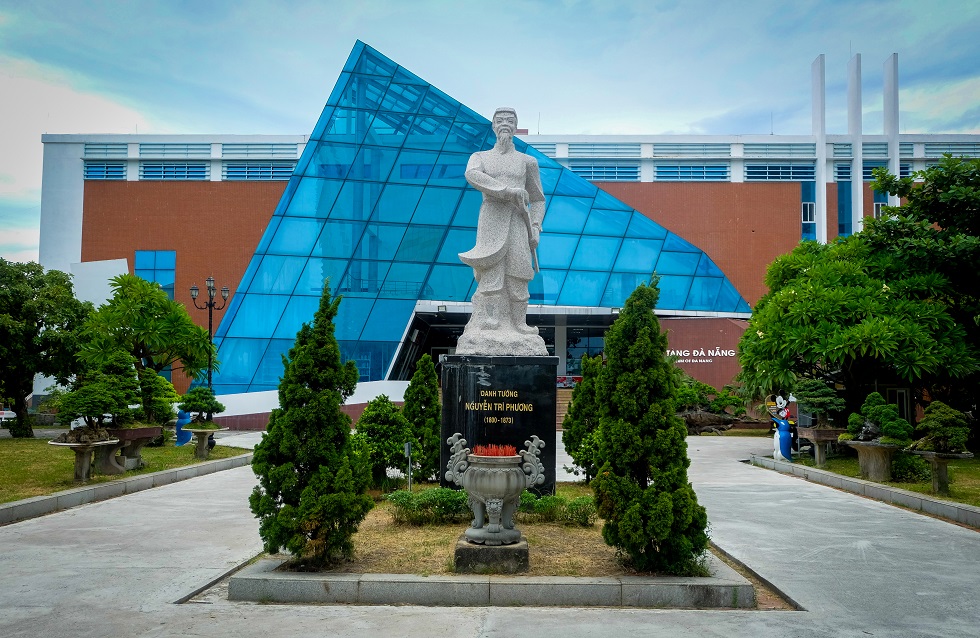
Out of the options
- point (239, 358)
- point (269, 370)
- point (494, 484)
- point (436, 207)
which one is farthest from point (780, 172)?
point (494, 484)

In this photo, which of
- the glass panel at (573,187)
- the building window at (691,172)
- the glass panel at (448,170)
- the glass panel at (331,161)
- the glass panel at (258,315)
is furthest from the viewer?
the building window at (691,172)

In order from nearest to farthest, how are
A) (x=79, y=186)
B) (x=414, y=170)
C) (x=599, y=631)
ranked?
(x=599, y=631)
(x=414, y=170)
(x=79, y=186)

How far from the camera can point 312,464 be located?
275 inches

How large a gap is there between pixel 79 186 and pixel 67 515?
36.5 metres

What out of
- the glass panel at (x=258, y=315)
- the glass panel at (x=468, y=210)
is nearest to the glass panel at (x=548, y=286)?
the glass panel at (x=468, y=210)

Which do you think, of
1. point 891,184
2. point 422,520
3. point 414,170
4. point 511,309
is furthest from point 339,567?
point 414,170

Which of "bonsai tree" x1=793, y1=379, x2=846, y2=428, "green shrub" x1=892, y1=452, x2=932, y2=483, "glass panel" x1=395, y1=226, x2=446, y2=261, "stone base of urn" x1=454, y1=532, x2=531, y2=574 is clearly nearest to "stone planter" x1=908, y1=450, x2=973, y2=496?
"green shrub" x1=892, y1=452, x2=932, y2=483

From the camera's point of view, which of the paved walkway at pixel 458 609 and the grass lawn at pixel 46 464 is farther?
the grass lawn at pixel 46 464

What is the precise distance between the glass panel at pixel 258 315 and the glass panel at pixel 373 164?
5918 millimetres

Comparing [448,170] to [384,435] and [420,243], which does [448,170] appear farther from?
[384,435]

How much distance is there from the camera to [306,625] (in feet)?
19.2

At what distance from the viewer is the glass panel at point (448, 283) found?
3241cm

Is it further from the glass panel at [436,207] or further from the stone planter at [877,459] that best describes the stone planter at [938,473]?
the glass panel at [436,207]

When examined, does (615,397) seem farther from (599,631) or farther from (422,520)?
(422,520)
